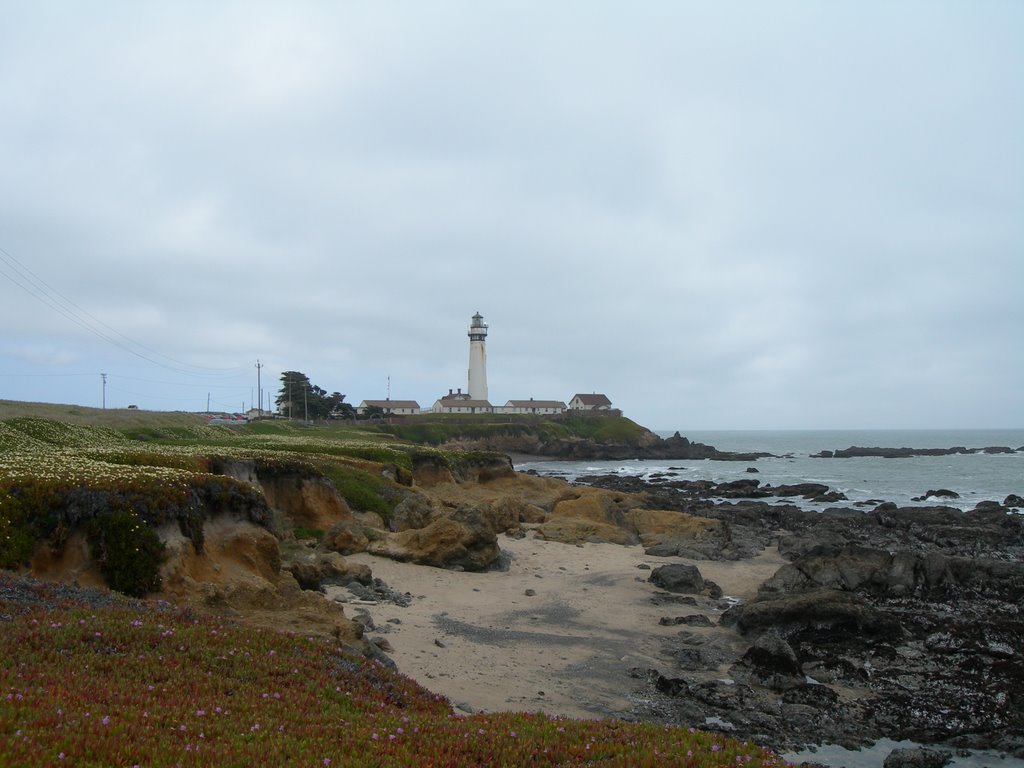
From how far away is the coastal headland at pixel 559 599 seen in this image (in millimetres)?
12695

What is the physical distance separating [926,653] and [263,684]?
14.9 metres

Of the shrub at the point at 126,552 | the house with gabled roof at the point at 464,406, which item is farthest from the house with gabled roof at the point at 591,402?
the shrub at the point at 126,552

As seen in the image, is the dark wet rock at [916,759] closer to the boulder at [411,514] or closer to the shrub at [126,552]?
the shrub at [126,552]

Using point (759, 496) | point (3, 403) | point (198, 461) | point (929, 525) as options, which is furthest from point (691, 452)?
point (198, 461)

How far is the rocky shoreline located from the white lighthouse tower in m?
98.0

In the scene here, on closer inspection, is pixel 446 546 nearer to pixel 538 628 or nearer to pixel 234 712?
pixel 538 628

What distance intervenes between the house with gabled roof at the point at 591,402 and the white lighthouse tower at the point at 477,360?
22752 millimetres

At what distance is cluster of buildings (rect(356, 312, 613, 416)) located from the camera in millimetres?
126250

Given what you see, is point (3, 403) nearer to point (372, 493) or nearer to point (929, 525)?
point (372, 493)

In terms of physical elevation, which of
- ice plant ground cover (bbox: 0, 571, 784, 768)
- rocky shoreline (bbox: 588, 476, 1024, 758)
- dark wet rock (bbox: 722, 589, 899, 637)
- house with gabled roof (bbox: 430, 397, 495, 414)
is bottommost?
rocky shoreline (bbox: 588, 476, 1024, 758)

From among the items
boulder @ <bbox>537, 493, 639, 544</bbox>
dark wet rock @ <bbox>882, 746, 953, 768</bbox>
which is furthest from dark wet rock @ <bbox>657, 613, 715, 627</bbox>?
boulder @ <bbox>537, 493, 639, 544</bbox>

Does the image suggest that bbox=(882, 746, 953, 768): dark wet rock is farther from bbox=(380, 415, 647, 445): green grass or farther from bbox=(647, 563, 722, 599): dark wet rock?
bbox=(380, 415, 647, 445): green grass

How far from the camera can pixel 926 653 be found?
1622 centimetres

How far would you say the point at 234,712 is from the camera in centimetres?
705
